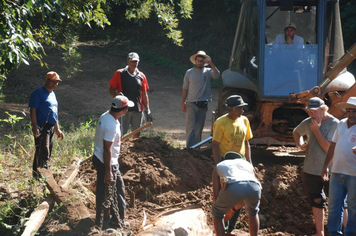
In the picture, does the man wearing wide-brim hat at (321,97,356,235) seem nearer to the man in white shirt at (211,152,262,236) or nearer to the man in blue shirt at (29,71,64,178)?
the man in white shirt at (211,152,262,236)

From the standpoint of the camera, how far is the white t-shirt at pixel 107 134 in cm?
645

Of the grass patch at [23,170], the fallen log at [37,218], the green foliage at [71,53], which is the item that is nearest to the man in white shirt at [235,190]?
the fallen log at [37,218]

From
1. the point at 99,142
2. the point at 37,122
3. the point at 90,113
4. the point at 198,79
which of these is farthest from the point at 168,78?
the point at 99,142

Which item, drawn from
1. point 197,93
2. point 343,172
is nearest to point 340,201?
point 343,172

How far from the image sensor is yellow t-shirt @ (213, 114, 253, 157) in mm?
6898

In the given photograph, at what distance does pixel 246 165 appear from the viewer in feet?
20.0

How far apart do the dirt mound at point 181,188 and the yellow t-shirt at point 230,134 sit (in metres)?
1.02

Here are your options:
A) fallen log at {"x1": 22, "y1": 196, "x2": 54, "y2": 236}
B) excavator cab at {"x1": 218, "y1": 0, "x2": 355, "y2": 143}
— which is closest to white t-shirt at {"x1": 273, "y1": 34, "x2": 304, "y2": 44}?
excavator cab at {"x1": 218, "y1": 0, "x2": 355, "y2": 143}

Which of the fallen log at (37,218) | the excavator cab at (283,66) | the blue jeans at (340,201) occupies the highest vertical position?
the excavator cab at (283,66)

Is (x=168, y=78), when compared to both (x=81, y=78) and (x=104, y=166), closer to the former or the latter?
(x=81, y=78)

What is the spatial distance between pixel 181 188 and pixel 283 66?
295cm

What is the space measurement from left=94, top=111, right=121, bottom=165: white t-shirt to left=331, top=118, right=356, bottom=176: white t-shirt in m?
2.64

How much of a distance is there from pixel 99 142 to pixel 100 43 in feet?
58.7

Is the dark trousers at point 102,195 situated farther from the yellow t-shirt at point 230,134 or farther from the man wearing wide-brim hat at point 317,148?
the man wearing wide-brim hat at point 317,148
